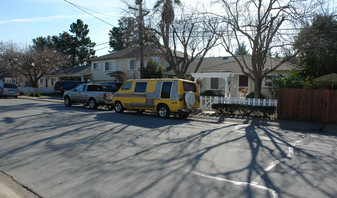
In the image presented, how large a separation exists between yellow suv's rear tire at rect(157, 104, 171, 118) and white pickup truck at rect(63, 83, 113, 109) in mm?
4801

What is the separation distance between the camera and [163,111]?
12711mm

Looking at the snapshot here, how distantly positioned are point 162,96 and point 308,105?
7.30m

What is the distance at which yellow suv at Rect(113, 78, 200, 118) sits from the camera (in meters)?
12.2

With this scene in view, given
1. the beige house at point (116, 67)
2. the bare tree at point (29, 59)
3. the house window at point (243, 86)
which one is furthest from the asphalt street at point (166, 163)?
the bare tree at point (29, 59)

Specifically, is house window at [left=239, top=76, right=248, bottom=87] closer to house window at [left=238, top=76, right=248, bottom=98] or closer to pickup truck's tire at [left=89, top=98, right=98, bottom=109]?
house window at [left=238, top=76, right=248, bottom=98]

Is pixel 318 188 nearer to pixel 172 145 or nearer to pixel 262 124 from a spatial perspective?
pixel 172 145

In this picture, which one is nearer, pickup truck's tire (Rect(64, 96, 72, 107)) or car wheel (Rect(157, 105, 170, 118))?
car wheel (Rect(157, 105, 170, 118))

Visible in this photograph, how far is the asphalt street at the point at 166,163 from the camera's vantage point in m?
4.11

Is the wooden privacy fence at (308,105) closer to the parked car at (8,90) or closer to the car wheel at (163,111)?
the car wheel at (163,111)

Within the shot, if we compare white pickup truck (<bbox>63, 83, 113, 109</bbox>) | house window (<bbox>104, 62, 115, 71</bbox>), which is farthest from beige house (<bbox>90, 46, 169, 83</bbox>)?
white pickup truck (<bbox>63, 83, 113, 109</bbox>)

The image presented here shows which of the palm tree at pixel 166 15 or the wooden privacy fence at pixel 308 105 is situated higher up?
the palm tree at pixel 166 15

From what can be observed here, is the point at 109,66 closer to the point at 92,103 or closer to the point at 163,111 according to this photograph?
the point at 92,103

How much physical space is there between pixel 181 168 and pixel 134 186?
123 centimetres

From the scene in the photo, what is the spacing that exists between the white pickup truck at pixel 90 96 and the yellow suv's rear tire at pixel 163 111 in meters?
4.80
